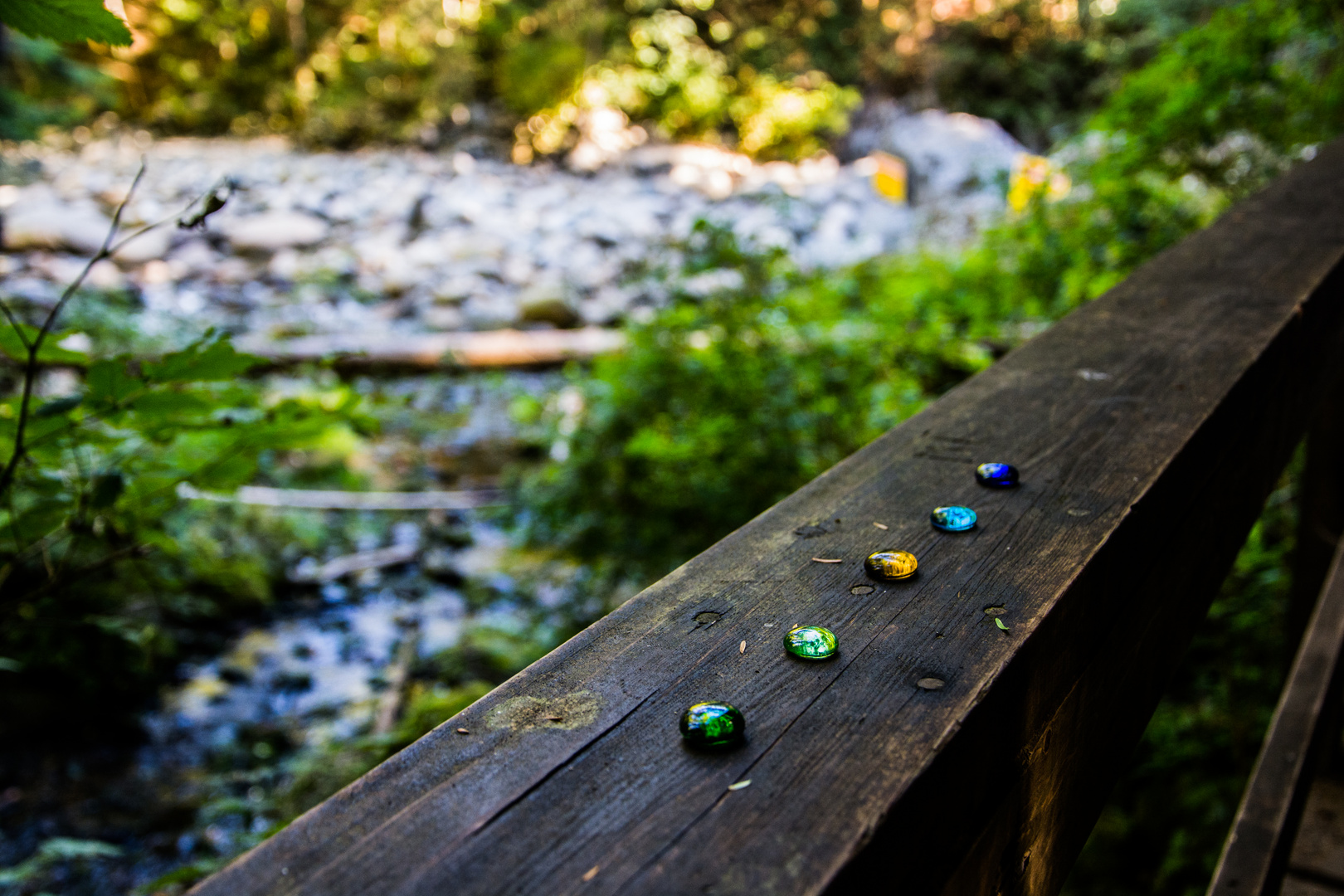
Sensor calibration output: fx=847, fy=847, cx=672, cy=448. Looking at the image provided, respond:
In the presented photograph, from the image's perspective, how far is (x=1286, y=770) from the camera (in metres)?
1.51

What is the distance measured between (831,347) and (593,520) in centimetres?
116

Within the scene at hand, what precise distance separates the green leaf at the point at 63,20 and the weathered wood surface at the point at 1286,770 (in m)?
1.88

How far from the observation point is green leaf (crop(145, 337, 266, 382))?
103 cm

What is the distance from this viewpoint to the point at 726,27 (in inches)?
618

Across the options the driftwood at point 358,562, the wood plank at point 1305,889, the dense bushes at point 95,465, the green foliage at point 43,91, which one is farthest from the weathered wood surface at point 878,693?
the green foliage at point 43,91

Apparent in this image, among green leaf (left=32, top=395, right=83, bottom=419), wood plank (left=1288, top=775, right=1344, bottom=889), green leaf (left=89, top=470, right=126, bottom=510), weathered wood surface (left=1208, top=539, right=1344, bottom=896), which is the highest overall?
green leaf (left=32, top=395, right=83, bottom=419)

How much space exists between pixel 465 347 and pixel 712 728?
7608 mm

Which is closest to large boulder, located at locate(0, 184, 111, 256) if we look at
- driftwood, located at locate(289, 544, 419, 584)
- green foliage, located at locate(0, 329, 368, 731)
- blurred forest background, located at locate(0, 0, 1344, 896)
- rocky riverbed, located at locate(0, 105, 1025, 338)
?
rocky riverbed, located at locate(0, 105, 1025, 338)

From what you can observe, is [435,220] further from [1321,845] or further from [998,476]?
[998,476]

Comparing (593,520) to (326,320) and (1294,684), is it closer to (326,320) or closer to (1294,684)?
(1294,684)

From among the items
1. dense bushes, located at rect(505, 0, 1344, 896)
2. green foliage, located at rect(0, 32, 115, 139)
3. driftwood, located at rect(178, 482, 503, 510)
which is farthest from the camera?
green foliage, located at rect(0, 32, 115, 139)

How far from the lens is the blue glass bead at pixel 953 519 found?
0.68m

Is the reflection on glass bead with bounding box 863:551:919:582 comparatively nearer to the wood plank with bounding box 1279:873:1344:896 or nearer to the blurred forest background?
the blurred forest background

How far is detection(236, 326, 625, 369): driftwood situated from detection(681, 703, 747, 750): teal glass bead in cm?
710
